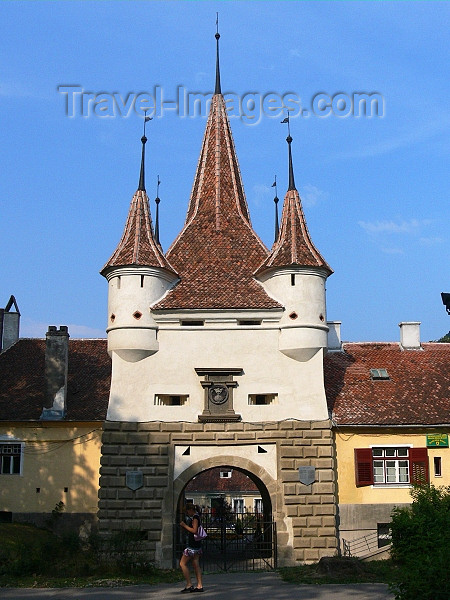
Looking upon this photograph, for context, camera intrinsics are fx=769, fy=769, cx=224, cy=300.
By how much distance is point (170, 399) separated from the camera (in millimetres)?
24969

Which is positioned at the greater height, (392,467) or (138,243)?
(138,243)

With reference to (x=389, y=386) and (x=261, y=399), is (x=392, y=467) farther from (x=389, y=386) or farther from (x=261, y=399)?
(x=261, y=399)

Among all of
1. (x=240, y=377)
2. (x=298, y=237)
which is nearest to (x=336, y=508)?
(x=240, y=377)

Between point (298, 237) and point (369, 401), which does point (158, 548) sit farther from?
point (298, 237)

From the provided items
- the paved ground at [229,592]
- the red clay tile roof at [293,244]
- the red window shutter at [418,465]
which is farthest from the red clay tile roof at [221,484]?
the paved ground at [229,592]

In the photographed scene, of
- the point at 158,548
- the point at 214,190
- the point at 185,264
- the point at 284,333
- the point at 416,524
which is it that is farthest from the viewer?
the point at 214,190

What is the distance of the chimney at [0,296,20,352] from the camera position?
1218 inches

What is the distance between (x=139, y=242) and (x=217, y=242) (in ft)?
10.3

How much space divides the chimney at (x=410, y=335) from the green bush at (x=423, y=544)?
7026 mm

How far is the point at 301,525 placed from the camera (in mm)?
23562

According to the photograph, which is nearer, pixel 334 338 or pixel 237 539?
pixel 237 539

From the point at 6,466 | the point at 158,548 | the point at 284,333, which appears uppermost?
the point at 284,333

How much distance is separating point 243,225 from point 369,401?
778cm

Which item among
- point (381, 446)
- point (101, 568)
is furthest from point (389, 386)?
point (101, 568)
